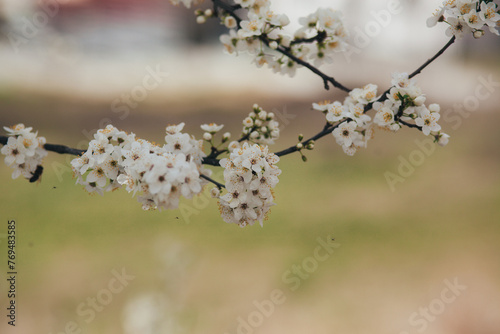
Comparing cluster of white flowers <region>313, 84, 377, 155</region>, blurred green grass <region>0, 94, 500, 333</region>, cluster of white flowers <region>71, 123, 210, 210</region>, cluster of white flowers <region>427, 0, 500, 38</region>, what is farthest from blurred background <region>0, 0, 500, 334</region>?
cluster of white flowers <region>427, 0, 500, 38</region>

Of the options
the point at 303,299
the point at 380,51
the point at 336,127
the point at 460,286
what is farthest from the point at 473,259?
the point at 380,51

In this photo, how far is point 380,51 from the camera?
10750 millimetres

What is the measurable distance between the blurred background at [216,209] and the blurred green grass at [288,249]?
19 mm

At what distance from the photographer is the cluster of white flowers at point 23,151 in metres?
1.75

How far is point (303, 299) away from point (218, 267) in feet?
3.01

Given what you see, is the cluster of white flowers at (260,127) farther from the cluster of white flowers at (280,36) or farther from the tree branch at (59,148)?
the tree branch at (59,148)

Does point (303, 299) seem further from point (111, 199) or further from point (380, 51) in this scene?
point (380, 51)

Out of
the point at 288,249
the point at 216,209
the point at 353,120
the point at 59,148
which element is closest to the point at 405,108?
the point at 353,120

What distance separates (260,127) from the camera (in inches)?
75.4

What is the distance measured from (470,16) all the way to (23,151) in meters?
1.64

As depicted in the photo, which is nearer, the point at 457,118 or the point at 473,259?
the point at 473,259

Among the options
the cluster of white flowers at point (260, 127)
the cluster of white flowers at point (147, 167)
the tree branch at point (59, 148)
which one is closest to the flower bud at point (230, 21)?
the cluster of white flowers at point (260, 127)

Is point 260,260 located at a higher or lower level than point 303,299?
lower

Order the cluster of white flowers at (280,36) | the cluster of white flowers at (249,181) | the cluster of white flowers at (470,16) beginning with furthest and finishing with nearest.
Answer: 1. the cluster of white flowers at (280,36)
2. the cluster of white flowers at (470,16)
3. the cluster of white flowers at (249,181)
